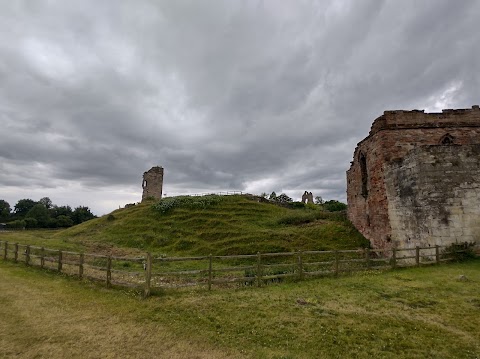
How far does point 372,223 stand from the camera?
62.7 ft

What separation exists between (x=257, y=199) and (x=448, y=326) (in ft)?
97.8

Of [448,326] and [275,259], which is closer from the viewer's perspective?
[448,326]

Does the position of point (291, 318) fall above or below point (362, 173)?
below

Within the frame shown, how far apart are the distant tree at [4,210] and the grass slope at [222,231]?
73.6m

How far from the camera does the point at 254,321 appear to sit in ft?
24.0

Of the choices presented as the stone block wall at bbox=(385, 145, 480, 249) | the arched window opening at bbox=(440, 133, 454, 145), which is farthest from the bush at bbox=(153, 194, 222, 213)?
the arched window opening at bbox=(440, 133, 454, 145)

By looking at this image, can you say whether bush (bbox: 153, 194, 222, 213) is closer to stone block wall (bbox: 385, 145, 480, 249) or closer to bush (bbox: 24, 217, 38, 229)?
stone block wall (bbox: 385, 145, 480, 249)

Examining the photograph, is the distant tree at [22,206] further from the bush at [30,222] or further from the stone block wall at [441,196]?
the stone block wall at [441,196]

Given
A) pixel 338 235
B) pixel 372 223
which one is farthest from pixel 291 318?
pixel 338 235

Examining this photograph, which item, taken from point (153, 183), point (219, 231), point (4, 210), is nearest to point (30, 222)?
point (153, 183)

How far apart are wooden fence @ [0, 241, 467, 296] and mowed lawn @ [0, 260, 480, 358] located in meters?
0.57

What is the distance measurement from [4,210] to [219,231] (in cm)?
9417

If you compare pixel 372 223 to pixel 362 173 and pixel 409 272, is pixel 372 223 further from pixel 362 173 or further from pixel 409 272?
pixel 409 272

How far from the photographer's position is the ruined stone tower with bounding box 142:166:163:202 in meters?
46.7
